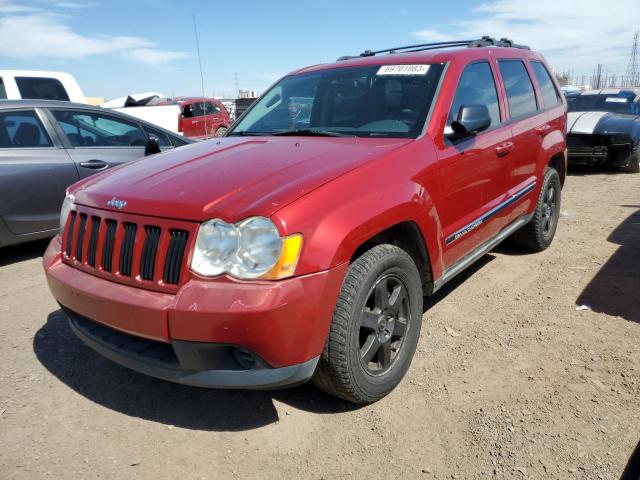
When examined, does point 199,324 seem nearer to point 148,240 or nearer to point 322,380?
point 148,240

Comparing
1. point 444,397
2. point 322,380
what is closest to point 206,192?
point 322,380

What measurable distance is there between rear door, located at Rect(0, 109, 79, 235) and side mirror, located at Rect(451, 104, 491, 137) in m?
3.87

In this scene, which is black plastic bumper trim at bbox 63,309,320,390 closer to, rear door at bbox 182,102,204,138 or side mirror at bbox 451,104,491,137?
side mirror at bbox 451,104,491,137

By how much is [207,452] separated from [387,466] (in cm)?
82

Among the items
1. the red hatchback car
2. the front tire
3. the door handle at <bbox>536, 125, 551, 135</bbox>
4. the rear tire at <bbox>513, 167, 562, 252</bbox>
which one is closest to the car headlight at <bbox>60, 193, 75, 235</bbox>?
the front tire

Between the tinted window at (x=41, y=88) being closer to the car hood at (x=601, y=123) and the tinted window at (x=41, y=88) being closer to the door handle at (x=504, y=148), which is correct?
the door handle at (x=504, y=148)

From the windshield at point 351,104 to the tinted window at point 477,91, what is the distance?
187 mm

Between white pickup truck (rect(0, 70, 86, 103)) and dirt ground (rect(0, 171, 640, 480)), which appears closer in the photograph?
dirt ground (rect(0, 171, 640, 480))

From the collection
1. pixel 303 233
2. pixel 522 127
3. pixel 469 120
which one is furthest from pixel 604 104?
pixel 303 233

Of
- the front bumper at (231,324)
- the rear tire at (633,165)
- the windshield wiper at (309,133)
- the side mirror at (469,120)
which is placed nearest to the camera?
the front bumper at (231,324)

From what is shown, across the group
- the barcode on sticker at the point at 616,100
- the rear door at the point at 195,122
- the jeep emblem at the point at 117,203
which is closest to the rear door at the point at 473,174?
the jeep emblem at the point at 117,203

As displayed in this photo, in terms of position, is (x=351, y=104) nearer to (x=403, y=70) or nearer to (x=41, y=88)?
(x=403, y=70)

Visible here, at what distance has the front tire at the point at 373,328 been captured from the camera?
2.29 metres

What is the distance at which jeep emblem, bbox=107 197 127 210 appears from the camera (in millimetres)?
2405
